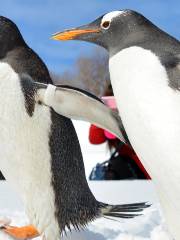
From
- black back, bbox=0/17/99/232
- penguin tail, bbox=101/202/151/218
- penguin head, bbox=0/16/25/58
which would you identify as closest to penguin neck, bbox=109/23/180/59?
black back, bbox=0/17/99/232

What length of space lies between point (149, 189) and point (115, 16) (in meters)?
1.61

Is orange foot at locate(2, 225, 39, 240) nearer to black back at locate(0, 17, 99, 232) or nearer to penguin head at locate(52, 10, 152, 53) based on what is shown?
black back at locate(0, 17, 99, 232)

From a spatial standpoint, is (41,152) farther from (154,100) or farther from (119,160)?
(119,160)

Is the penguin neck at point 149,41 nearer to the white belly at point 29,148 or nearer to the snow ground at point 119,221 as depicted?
the white belly at point 29,148

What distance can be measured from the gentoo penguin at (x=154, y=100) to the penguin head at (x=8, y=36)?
0.41m

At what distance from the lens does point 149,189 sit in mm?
2842

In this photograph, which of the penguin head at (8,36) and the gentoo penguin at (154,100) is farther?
the penguin head at (8,36)

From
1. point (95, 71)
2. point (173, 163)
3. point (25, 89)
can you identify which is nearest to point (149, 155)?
point (173, 163)

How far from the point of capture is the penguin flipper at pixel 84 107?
56.6 inches

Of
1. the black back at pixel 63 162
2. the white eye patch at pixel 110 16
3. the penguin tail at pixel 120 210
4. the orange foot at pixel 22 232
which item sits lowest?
the orange foot at pixel 22 232

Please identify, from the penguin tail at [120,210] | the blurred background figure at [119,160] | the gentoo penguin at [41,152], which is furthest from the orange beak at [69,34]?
the blurred background figure at [119,160]

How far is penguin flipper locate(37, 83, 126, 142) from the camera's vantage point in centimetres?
144

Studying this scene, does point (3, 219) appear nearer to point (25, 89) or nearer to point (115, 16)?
point (25, 89)

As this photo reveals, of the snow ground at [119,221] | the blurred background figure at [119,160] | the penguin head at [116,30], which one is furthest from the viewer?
the blurred background figure at [119,160]
